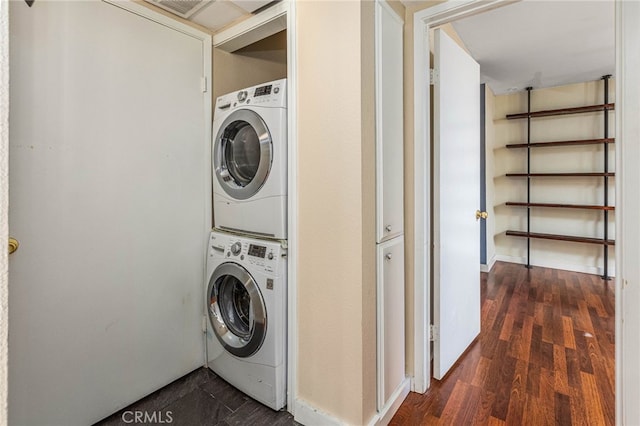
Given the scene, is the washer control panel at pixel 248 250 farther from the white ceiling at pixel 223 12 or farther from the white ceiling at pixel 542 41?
the white ceiling at pixel 542 41

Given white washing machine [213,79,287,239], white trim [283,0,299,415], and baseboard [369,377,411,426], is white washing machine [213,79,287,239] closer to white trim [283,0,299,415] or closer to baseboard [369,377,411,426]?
white trim [283,0,299,415]

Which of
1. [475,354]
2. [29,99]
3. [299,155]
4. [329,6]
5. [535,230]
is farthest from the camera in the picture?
[535,230]

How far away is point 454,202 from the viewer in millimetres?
1857

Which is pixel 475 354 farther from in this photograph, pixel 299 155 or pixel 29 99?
pixel 29 99

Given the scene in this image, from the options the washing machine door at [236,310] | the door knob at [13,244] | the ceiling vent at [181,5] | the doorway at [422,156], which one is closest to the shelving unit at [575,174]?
the doorway at [422,156]

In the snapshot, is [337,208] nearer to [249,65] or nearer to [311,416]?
[311,416]

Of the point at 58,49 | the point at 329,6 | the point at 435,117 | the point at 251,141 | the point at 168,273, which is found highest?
the point at 329,6

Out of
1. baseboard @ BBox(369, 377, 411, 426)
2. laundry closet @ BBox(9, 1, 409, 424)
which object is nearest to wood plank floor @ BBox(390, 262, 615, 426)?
baseboard @ BBox(369, 377, 411, 426)

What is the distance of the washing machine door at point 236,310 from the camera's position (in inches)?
61.6

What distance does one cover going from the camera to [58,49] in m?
1.30

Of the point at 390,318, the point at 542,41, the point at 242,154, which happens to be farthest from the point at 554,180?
the point at 242,154

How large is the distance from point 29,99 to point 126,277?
34.6 inches

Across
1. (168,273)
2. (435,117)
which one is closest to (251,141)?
(168,273)
